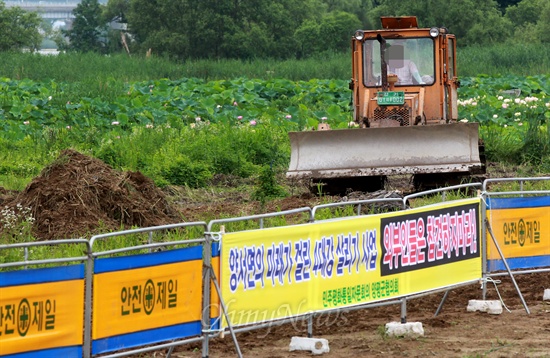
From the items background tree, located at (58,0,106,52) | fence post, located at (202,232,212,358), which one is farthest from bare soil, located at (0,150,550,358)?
background tree, located at (58,0,106,52)

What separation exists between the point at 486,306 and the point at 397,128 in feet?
18.5

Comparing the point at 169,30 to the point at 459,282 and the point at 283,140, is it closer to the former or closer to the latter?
the point at 283,140

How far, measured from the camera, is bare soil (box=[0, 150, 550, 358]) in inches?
370

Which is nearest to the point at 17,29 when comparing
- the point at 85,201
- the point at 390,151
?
the point at 390,151

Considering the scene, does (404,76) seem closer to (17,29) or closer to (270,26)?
(270,26)

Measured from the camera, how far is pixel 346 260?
926cm

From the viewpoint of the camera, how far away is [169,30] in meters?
64.5

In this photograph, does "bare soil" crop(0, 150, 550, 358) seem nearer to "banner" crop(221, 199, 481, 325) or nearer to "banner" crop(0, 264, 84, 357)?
"banner" crop(221, 199, 481, 325)

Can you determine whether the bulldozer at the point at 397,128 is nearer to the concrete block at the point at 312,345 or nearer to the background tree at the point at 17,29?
the concrete block at the point at 312,345

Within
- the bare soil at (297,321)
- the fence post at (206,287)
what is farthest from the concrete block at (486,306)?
the fence post at (206,287)

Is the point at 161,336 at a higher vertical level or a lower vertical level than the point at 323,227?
lower

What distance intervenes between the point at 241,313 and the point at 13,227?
5.74 metres

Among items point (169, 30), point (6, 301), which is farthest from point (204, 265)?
point (169, 30)

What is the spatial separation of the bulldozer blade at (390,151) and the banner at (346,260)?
5.57 meters
